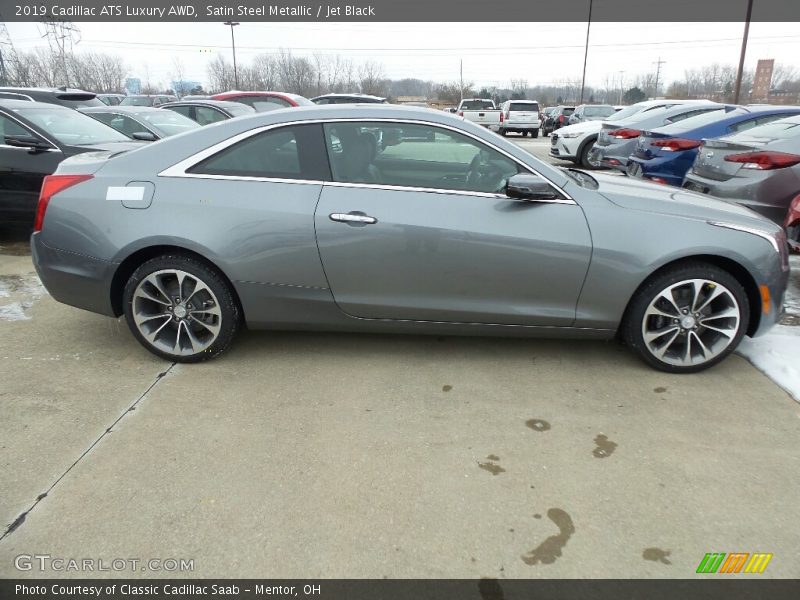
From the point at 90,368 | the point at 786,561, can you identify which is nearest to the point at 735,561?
the point at 786,561

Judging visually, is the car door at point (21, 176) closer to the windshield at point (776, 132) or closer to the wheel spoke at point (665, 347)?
the wheel spoke at point (665, 347)

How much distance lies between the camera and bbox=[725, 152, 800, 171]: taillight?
4.98 m

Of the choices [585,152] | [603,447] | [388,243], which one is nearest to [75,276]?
[388,243]

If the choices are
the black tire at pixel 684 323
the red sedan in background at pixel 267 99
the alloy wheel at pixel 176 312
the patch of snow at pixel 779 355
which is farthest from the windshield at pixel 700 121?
the red sedan in background at pixel 267 99

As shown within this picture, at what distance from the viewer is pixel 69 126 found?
6.35 m

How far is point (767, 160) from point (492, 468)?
14.2 ft

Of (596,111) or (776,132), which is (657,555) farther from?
(596,111)

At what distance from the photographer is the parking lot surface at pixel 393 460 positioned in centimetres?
210

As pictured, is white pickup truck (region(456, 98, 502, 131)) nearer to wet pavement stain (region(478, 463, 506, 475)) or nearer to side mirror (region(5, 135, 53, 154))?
side mirror (region(5, 135, 53, 154))

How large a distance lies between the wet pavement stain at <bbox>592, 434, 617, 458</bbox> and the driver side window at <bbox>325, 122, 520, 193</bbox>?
4.92 ft

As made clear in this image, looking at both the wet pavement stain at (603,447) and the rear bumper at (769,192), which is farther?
the rear bumper at (769,192)

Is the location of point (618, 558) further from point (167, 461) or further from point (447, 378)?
point (167, 461)

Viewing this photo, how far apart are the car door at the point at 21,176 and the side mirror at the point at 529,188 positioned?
499 centimetres
